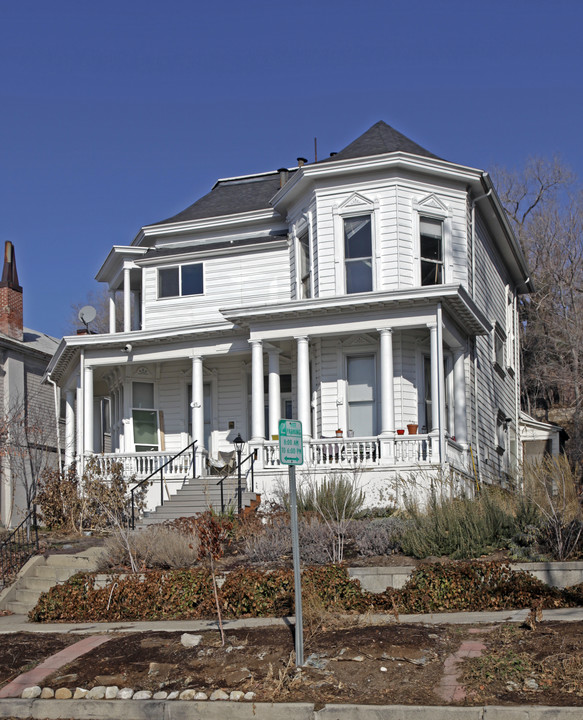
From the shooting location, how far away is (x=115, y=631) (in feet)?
35.7

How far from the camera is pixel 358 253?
20.9 m

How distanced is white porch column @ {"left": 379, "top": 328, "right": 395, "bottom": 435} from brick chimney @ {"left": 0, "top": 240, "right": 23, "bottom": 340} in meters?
16.9

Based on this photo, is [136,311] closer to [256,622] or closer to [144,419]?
[144,419]

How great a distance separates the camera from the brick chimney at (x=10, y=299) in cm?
3084

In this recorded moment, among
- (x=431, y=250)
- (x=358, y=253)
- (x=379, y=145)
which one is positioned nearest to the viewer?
(x=358, y=253)

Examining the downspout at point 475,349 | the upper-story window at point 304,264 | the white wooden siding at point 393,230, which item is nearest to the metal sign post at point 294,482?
the white wooden siding at point 393,230

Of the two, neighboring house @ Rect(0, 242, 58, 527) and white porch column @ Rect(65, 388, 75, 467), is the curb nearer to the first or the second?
white porch column @ Rect(65, 388, 75, 467)

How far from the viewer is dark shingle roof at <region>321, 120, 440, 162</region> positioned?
21.0 metres

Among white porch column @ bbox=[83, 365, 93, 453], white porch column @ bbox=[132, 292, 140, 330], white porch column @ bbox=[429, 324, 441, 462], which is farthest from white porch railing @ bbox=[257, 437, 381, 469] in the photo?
white porch column @ bbox=[132, 292, 140, 330]

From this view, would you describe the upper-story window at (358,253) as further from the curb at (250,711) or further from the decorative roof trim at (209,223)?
the curb at (250,711)

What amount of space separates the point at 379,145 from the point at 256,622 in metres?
14.1

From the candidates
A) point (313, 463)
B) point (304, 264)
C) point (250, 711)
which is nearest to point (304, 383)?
point (313, 463)

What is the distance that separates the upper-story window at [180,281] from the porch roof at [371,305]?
156 inches

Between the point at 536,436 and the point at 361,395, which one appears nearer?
the point at 361,395
